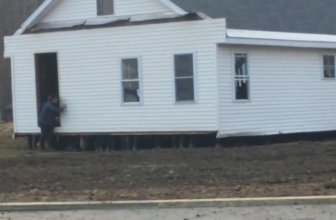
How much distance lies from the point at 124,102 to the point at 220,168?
408 inches

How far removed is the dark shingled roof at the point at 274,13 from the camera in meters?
31.0

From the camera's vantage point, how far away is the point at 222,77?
94.6ft

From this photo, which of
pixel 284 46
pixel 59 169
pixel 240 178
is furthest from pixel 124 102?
pixel 240 178

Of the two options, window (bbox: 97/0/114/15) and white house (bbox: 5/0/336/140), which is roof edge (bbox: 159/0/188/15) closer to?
white house (bbox: 5/0/336/140)

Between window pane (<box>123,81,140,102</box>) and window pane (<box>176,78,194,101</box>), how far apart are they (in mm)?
1512

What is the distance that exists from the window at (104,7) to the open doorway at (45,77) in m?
2.12

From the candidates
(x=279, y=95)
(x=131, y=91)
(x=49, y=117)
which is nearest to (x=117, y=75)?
(x=131, y=91)

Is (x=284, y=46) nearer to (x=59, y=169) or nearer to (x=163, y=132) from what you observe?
(x=163, y=132)

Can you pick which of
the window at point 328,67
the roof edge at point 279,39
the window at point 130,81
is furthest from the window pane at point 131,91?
the window at point 328,67

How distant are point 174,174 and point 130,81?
36.0 feet

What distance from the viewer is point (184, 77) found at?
29234 millimetres

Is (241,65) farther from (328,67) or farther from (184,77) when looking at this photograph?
(328,67)

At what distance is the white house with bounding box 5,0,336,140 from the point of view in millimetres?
29000

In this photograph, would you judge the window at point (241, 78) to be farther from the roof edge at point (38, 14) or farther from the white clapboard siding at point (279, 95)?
the roof edge at point (38, 14)
